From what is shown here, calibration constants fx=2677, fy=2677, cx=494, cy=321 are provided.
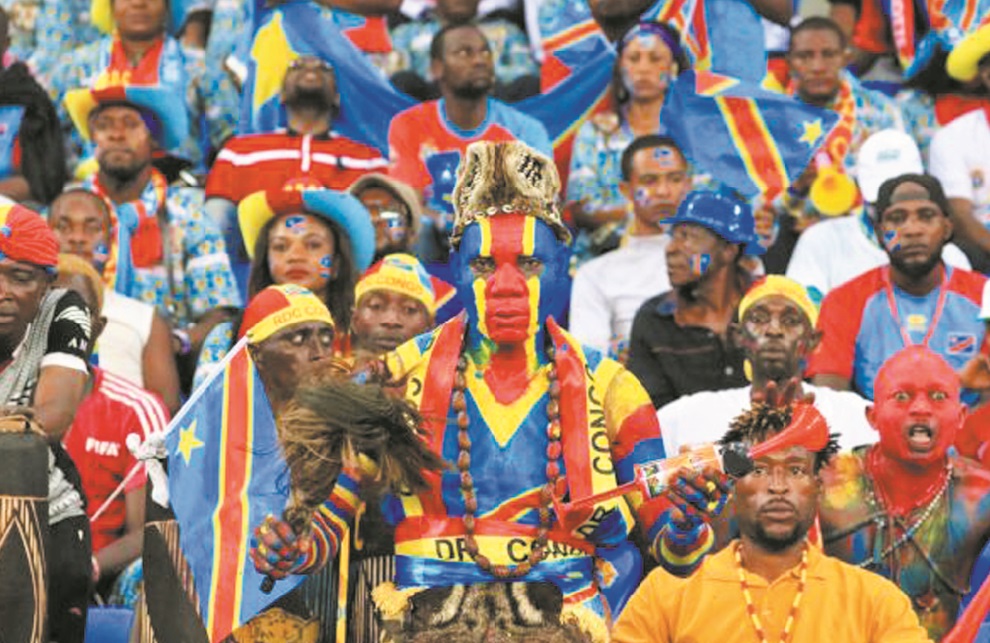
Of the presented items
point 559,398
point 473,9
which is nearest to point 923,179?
point 473,9

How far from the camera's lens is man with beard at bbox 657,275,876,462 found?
10.4m

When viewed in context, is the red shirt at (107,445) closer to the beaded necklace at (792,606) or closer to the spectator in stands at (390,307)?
the spectator in stands at (390,307)

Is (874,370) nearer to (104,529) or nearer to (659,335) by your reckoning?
(659,335)

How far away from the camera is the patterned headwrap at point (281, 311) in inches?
372

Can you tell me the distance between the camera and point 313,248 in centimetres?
1128

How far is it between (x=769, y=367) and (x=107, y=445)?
8.57 feet

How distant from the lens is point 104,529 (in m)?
10.3

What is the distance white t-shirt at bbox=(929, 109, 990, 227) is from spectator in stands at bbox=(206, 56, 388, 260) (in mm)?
2765

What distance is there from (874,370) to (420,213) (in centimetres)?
230

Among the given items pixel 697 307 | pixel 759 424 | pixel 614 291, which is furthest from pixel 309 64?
pixel 759 424

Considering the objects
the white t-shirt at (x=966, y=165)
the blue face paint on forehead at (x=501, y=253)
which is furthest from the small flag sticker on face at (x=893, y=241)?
the blue face paint on forehead at (x=501, y=253)

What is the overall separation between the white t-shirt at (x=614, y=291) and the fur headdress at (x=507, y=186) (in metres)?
3.66

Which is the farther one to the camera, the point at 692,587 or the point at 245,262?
the point at 245,262

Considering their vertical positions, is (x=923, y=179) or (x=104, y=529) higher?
(x=923, y=179)
